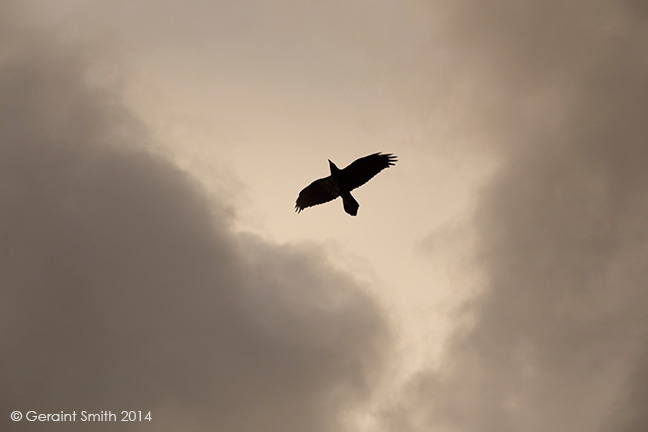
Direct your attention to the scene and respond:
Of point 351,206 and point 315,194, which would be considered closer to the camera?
point 351,206

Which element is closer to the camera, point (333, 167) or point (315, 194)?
point (333, 167)

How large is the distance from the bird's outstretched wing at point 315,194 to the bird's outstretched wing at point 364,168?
1.36 metres

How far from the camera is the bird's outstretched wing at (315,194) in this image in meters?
33.2

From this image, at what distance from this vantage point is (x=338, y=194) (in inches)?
1302

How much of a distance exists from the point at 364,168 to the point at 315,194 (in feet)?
13.3

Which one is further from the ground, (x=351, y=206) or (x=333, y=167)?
(x=333, y=167)

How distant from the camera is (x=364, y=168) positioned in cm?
3216

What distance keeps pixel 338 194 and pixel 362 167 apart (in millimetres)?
2521

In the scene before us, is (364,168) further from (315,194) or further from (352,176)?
(315,194)

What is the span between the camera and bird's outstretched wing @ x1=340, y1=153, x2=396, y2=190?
31906mm

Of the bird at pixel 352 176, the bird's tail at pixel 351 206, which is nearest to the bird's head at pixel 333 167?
the bird at pixel 352 176

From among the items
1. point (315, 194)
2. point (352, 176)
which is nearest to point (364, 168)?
point (352, 176)

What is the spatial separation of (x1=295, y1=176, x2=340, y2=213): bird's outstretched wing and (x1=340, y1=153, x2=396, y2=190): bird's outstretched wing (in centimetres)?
136

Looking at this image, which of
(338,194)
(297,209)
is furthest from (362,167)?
(297,209)
